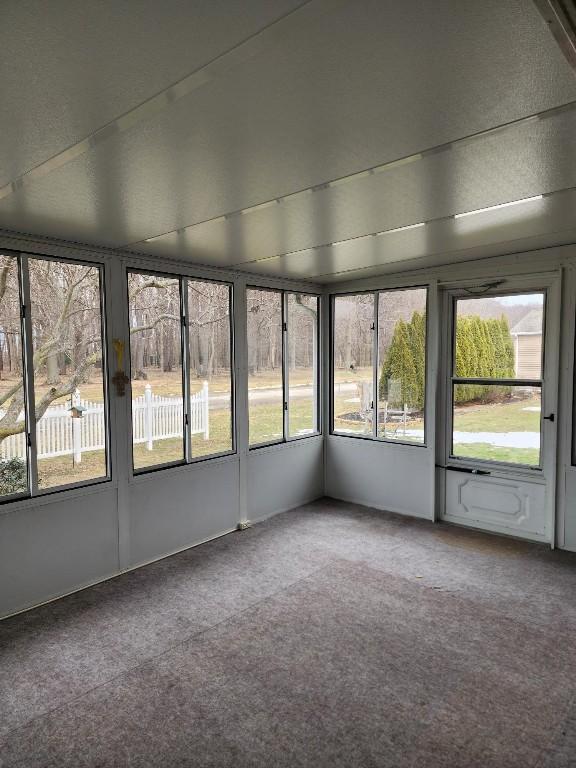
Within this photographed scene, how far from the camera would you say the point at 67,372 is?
12.1ft

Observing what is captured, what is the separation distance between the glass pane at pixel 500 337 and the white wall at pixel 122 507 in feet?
6.41

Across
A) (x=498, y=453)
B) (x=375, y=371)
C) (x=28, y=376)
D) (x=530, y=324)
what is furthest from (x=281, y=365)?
(x=28, y=376)

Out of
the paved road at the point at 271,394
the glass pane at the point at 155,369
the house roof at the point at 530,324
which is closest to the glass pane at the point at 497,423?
the house roof at the point at 530,324

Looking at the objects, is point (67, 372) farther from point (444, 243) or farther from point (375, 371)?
point (375, 371)

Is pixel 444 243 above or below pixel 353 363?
above

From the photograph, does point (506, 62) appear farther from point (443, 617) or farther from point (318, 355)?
point (318, 355)

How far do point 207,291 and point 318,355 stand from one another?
178 cm

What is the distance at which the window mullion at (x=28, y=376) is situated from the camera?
133 inches

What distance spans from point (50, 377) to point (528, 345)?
395 cm

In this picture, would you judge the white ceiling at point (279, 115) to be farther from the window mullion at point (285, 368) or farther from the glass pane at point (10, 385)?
the window mullion at point (285, 368)

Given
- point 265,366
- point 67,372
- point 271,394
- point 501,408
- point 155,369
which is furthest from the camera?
point 271,394

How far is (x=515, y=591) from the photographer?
3.59 metres

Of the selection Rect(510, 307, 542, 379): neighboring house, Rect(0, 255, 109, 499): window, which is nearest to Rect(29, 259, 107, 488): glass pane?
Rect(0, 255, 109, 499): window

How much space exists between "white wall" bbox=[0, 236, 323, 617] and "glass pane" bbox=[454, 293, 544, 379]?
1953 mm
